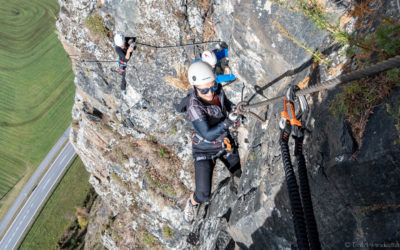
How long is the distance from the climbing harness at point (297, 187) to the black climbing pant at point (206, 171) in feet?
11.8

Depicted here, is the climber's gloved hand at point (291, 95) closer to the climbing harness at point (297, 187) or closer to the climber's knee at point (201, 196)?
the climbing harness at point (297, 187)

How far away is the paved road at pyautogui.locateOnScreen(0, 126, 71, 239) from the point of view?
81.7 ft

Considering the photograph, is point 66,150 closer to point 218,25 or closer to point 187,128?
point 187,128

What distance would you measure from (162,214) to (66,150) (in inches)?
813

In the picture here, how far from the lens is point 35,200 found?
987 inches

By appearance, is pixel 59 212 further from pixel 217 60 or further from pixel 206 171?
pixel 217 60

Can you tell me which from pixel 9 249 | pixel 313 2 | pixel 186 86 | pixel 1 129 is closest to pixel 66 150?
pixel 1 129

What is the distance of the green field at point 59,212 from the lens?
23188mm

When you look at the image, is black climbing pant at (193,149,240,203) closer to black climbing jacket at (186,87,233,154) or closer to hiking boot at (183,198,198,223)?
black climbing jacket at (186,87,233,154)

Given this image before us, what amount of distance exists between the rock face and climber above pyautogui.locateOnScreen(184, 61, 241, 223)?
0.45 m

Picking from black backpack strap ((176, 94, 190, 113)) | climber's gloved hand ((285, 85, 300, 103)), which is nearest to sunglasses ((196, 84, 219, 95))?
black backpack strap ((176, 94, 190, 113))

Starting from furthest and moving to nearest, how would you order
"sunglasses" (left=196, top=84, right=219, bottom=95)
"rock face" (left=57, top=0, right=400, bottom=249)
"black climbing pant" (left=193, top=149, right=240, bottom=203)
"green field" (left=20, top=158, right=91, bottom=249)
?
"green field" (left=20, top=158, right=91, bottom=249), "black climbing pant" (left=193, top=149, right=240, bottom=203), "sunglasses" (left=196, top=84, right=219, bottom=95), "rock face" (left=57, top=0, right=400, bottom=249)

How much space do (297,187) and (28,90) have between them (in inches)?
1291

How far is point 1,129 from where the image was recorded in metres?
26.8
